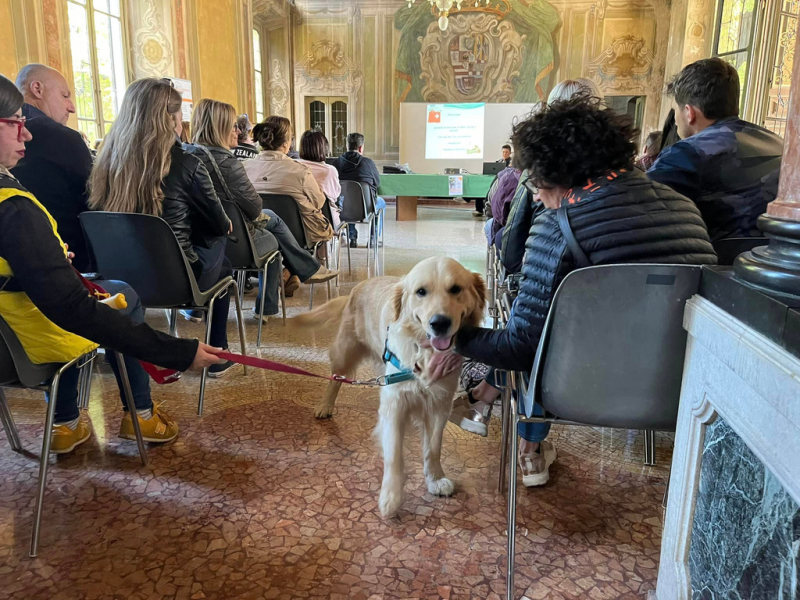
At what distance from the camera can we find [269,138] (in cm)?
405

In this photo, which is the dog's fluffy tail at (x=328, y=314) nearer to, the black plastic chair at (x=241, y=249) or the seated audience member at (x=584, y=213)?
the black plastic chair at (x=241, y=249)

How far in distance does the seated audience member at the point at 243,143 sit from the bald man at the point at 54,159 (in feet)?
6.07

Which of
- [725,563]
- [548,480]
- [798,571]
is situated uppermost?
[798,571]

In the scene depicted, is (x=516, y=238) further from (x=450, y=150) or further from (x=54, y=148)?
(x=450, y=150)

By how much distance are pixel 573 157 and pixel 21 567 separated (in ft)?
5.84

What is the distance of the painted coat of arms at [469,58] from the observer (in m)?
13.9

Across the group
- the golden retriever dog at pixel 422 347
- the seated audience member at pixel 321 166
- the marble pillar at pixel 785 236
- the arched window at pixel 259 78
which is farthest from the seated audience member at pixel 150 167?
the arched window at pixel 259 78

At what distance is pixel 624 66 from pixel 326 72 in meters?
7.56

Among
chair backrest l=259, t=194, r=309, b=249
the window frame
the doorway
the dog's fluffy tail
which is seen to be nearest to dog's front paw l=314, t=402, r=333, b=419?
the dog's fluffy tail

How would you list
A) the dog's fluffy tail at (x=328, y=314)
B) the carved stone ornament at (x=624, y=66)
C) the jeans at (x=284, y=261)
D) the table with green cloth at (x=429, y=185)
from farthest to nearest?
the carved stone ornament at (x=624, y=66) < the table with green cloth at (x=429, y=185) < the jeans at (x=284, y=261) < the dog's fluffy tail at (x=328, y=314)

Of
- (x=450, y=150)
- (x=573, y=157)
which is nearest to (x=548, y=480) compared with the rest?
(x=573, y=157)

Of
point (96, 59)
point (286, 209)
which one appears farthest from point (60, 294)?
point (96, 59)

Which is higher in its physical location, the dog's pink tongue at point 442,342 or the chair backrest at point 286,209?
the chair backrest at point 286,209

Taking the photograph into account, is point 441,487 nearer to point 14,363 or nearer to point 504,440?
point 504,440
